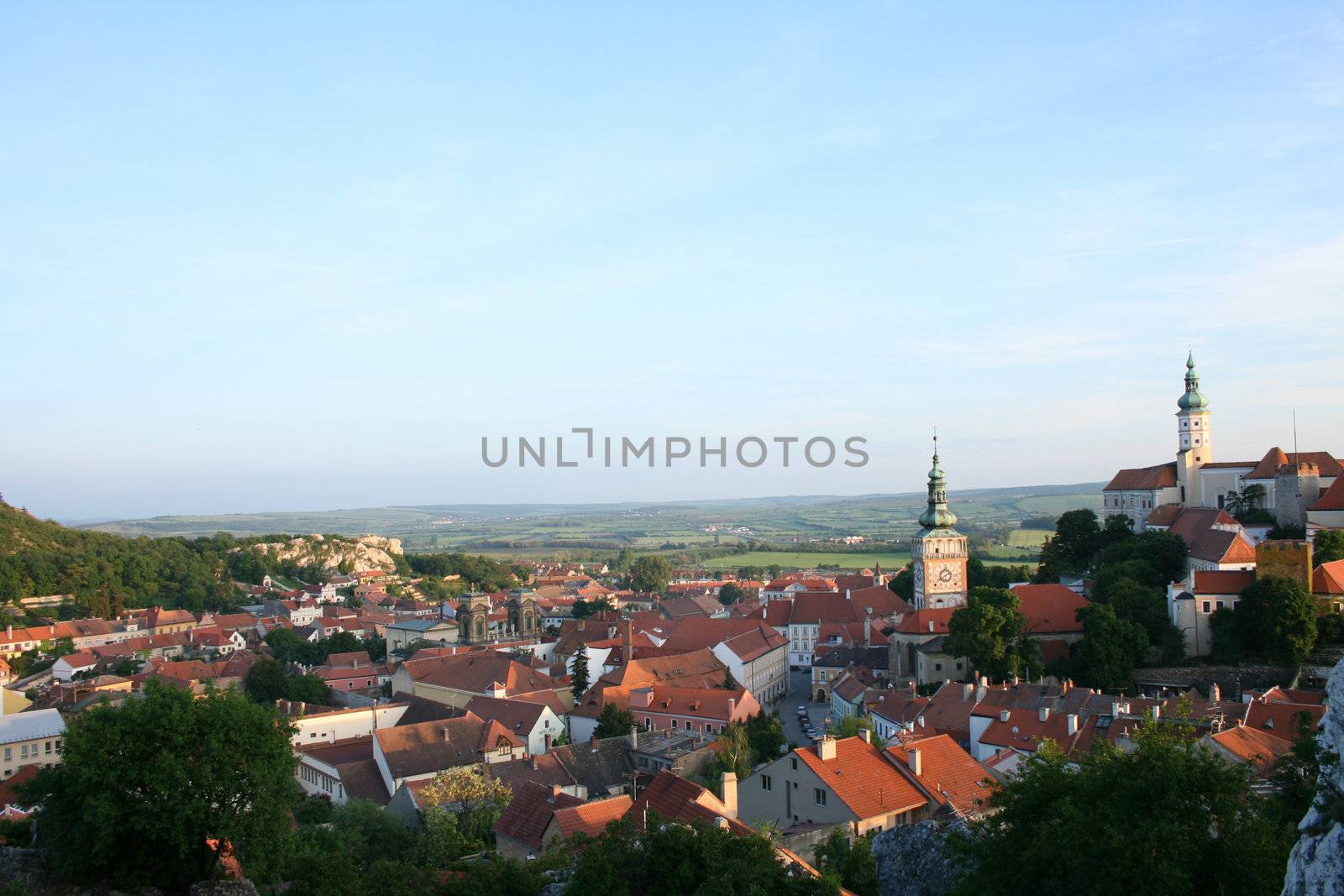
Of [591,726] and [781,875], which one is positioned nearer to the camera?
[781,875]

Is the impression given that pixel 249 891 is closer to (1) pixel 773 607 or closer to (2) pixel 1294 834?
(2) pixel 1294 834

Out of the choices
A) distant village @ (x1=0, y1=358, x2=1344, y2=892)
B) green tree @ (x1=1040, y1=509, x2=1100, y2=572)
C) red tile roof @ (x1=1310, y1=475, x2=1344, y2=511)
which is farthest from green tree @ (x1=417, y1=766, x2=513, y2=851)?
red tile roof @ (x1=1310, y1=475, x2=1344, y2=511)

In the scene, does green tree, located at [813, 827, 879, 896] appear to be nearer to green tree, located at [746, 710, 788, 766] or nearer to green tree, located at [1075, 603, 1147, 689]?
green tree, located at [746, 710, 788, 766]

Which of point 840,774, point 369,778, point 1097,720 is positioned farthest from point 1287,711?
point 369,778

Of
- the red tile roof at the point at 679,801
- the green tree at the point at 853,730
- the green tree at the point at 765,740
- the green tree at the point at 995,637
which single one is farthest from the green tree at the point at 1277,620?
the red tile roof at the point at 679,801

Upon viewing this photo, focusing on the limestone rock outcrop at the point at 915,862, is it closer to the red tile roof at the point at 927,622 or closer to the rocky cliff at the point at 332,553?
the red tile roof at the point at 927,622

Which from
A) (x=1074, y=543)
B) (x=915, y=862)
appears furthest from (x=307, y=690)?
(x=915, y=862)

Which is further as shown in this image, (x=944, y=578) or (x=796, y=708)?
(x=944, y=578)

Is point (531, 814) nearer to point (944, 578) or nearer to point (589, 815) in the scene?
point (589, 815)
